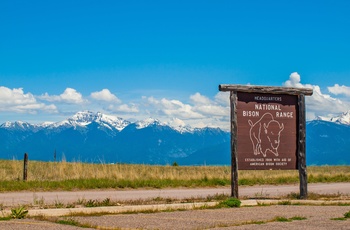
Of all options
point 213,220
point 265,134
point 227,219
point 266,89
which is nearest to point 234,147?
point 265,134

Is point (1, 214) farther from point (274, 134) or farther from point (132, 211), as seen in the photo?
point (274, 134)

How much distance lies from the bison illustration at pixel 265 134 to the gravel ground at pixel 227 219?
4.45 metres

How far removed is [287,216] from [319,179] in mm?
22216

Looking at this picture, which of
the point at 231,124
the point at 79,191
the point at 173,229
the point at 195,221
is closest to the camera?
the point at 173,229

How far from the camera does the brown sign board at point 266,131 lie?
67.0ft

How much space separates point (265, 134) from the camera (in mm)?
Result: 20797

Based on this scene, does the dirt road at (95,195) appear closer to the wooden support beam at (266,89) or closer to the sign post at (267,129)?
the sign post at (267,129)

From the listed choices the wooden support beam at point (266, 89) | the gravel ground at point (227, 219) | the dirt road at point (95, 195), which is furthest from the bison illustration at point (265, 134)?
the gravel ground at point (227, 219)

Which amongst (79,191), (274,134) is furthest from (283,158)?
(79,191)

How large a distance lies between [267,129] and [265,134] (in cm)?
19

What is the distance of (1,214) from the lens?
13.7 m

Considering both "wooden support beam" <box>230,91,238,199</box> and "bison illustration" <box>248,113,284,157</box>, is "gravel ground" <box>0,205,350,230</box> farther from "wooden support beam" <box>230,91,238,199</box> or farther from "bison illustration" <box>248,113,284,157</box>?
"bison illustration" <box>248,113,284,157</box>

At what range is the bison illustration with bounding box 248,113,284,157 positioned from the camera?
20.6 m

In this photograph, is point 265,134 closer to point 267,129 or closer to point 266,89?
point 267,129
